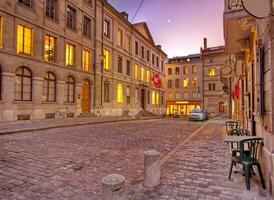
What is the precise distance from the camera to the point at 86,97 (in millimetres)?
21828

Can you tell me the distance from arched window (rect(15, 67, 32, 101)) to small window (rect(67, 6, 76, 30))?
6955 mm

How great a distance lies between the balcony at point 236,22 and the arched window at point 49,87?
45.5ft

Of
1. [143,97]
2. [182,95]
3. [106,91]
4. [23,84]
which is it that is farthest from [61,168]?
[182,95]

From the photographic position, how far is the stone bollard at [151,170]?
13.6ft

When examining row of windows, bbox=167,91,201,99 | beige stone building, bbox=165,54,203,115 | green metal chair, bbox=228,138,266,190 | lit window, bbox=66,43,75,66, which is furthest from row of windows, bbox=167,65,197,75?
green metal chair, bbox=228,138,266,190

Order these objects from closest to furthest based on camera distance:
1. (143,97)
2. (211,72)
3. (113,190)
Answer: (113,190)
(143,97)
(211,72)

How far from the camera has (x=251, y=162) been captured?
13.6ft

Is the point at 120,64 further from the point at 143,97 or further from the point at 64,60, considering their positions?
the point at 64,60

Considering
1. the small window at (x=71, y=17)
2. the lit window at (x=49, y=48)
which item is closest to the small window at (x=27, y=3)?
the lit window at (x=49, y=48)

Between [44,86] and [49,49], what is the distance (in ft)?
10.5

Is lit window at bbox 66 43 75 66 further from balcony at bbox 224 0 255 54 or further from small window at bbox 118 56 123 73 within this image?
balcony at bbox 224 0 255 54

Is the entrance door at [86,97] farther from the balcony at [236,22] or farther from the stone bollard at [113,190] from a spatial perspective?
the stone bollard at [113,190]

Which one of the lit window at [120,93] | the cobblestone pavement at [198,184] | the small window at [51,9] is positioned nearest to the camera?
the cobblestone pavement at [198,184]

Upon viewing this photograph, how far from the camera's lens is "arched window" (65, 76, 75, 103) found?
1903 centimetres
